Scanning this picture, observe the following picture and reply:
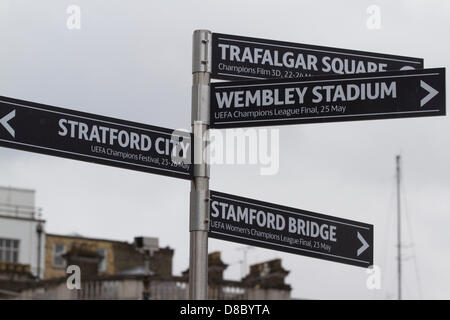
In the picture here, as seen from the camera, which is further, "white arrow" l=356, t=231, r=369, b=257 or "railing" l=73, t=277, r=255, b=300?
"railing" l=73, t=277, r=255, b=300

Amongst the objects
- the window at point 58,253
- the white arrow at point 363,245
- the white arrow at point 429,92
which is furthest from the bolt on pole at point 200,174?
the window at point 58,253

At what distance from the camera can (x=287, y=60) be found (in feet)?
32.3

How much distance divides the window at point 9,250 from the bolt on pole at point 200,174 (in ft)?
213

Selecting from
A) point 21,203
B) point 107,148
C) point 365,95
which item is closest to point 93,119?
point 107,148

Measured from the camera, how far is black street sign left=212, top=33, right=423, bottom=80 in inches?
377

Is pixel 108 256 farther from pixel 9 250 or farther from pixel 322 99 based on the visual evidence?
pixel 322 99

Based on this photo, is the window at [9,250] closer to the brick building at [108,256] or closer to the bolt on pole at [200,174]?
the brick building at [108,256]

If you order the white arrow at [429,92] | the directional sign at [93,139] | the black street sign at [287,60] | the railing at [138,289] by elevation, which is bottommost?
the directional sign at [93,139]

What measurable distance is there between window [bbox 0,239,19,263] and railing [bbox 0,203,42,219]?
1575 mm

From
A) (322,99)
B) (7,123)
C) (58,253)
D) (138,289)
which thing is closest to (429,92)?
(322,99)

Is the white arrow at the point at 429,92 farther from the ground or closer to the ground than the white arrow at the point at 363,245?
farther from the ground

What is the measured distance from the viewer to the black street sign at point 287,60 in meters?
9.58

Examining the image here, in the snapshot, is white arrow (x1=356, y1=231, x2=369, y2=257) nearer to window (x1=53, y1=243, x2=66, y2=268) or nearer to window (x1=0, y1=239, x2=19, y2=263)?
window (x1=0, y1=239, x2=19, y2=263)

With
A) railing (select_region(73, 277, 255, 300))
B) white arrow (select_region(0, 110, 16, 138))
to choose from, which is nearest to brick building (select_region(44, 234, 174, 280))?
railing (select_region(73, 277, 255, 300))
